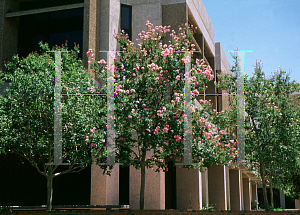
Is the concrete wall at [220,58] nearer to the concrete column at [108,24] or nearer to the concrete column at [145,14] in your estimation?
the concrete column at [145,14]

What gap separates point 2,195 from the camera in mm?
21312

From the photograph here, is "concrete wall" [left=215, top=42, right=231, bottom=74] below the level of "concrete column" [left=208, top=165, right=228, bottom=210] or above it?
above

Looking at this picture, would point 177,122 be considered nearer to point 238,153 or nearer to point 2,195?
point 238,153

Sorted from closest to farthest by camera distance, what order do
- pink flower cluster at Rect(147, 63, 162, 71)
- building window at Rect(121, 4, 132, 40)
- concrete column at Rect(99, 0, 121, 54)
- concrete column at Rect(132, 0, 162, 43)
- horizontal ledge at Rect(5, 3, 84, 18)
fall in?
pink flower cluster at Rect(147, 63, 162, 71), concrete column at Rect(99, 0, 121, 54), horizontal ledge at Rect(5, 3, 84, 18), concrete column at Rect(132, 0, 162, 43), building window at Rect(121, 4, 132, 40)

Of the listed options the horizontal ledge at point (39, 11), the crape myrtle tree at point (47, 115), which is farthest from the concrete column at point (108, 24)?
the crape myrtle tree at point (47, 115)

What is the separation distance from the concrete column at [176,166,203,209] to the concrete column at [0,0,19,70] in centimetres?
1264

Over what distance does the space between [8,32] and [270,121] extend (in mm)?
15890

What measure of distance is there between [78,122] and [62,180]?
27.9 feet

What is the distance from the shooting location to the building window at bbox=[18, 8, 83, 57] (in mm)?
21056

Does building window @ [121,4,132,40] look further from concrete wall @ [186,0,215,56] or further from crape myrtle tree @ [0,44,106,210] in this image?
crape myrtle tree @ [0,44,106,210]

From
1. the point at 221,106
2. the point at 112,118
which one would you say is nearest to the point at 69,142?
the point at 112,118

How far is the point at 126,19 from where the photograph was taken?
21.6 metres

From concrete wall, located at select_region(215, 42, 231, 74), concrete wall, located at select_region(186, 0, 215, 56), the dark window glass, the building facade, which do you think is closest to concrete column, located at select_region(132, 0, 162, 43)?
the building facade

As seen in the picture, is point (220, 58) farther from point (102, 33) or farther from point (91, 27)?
point (91, 27)
